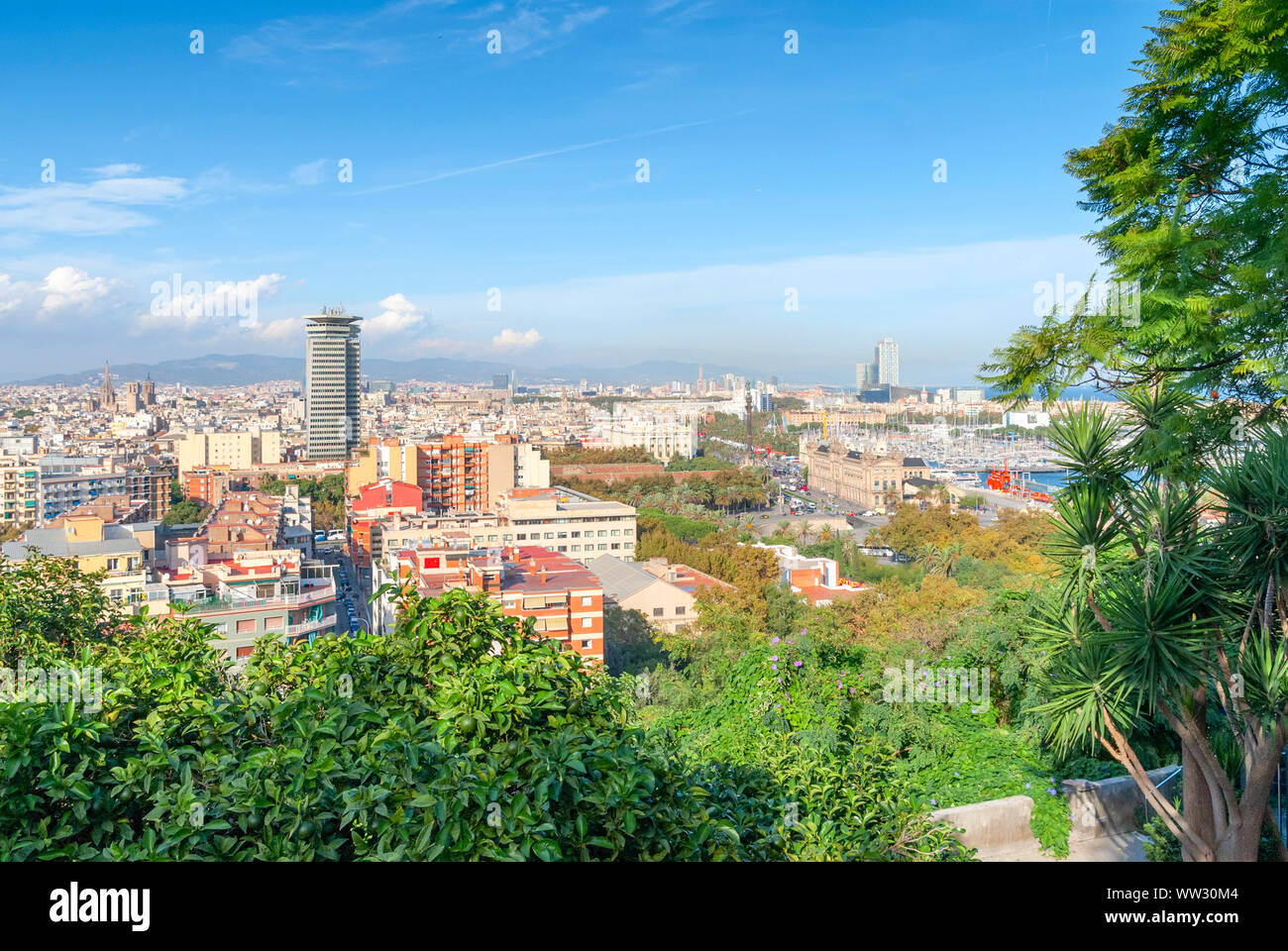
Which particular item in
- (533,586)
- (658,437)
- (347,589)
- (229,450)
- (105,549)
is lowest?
(347,589)

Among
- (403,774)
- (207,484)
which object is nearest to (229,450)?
(207,484)

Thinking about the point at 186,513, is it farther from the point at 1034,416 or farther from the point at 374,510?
the point at 1034,416

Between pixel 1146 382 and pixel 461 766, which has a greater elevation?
pixel 1146 382

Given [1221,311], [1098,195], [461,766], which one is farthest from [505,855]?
[1098,195]

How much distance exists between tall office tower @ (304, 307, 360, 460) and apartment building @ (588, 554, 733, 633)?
26.8 metres

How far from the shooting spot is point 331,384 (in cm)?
3844

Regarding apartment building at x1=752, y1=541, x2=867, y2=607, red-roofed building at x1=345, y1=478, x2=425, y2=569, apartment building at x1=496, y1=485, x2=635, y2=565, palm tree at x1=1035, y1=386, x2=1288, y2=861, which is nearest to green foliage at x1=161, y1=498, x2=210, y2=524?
red-roofed building at x1=345, y1=478, x2=425, y2=569

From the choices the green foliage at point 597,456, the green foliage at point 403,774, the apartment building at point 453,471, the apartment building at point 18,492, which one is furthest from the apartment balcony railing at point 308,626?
the green foliage at point 597,456

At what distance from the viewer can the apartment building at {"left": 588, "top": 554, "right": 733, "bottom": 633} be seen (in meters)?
12.2

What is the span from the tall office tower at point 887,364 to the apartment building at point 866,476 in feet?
27.8

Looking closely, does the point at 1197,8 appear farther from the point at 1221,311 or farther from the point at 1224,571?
the point at 1224,571

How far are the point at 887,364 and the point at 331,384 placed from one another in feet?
85.0

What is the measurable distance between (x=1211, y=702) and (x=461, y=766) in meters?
3.13

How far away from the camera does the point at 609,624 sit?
37.7ft
